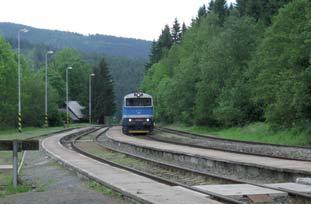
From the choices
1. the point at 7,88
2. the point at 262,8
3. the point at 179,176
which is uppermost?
the point at 262,8

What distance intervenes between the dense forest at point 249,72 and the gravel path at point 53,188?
698 inches

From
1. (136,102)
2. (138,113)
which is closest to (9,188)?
(138,113)

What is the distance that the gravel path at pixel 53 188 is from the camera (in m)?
12.9

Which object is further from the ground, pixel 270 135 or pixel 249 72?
pixel 249 72

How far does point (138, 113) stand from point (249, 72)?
11.5m

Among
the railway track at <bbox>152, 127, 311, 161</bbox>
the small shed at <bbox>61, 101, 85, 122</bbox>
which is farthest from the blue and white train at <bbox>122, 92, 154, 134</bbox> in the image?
the small shed at <bbox>61, 101, 85, 122</bbox>

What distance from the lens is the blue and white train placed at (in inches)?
2029

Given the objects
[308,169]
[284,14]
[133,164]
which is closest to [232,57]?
[284,14]

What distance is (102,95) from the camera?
135 meters

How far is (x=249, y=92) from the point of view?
56.0 meters

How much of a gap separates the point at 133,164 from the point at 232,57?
128 feet

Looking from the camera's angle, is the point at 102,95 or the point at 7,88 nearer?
the point at 7,88

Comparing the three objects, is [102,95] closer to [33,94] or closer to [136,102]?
[33,94]

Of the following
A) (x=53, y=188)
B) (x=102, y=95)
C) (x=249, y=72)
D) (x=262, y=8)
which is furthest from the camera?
(x=102, y=95)
